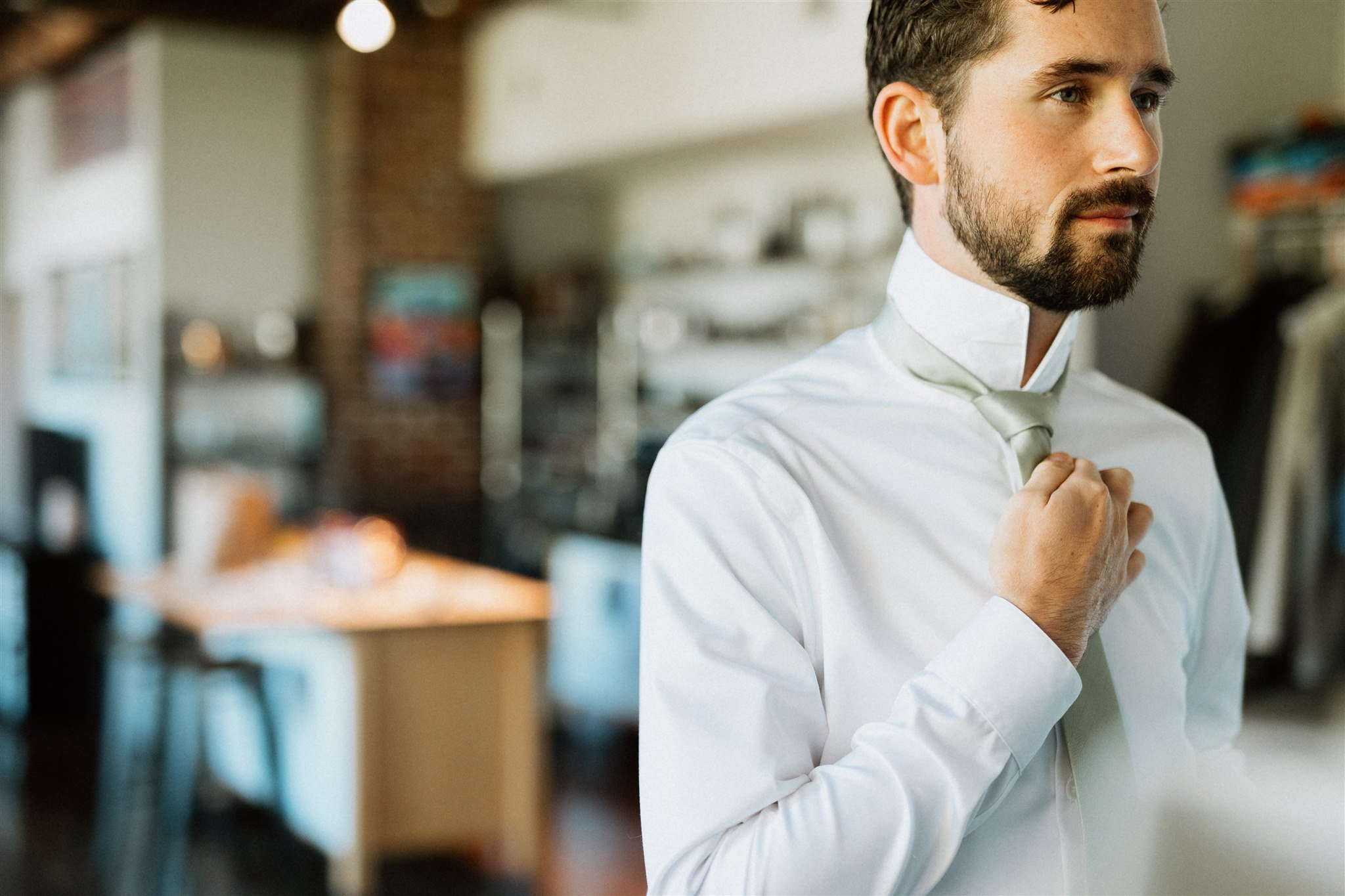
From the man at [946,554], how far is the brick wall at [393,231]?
6.01m

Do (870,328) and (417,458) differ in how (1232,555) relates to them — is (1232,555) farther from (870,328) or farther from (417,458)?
(417,458)

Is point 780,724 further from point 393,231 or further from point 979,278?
point 393,231

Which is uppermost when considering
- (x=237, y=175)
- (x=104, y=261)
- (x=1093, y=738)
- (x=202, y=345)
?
(x=237, y=175)

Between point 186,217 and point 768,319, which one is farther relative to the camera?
point 186,217

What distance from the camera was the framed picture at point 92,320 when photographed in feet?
24.3

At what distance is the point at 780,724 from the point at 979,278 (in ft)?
1.32

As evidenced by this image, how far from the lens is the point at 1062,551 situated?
0.94 meters

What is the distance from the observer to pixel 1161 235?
9.67ft

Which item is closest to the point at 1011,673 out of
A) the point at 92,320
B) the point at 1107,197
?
the point at 1107,197

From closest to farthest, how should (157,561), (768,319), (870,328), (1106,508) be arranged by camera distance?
(1106,508) → (870,328) → (768,319) → (157,561)

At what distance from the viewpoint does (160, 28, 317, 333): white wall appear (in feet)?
22.8

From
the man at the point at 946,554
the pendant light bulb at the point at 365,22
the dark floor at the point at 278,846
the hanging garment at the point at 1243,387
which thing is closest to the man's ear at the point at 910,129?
the man at the point at 946,554

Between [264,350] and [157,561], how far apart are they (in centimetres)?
124

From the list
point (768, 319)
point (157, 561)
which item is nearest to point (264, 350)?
point (157, 561)
